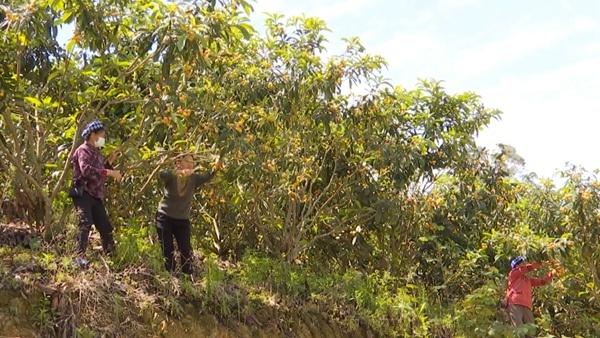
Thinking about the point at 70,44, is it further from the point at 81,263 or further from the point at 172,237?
the point at 172,237

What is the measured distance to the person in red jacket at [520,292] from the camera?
8094 mm

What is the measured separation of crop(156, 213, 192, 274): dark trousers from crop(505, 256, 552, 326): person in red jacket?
13.7 ft

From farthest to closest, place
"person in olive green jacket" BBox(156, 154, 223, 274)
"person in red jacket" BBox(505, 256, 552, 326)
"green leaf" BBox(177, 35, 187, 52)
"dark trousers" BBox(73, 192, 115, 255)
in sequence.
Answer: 1. "person in red jacket" BBox(505, 256, 552, 326)
2. "person in olive green jacket" BBox(156, 154, 223, 274)
3. "dark trousers" BBox(73, 192, 115, 255)
4. "green leaf" BBox(177, 35, 187, 52)

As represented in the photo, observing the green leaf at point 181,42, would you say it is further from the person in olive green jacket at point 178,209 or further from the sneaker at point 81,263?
the sneaker at point 81,263

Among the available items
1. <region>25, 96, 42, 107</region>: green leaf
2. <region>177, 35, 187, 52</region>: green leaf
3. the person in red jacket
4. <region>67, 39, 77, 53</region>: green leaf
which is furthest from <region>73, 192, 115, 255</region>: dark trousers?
the person in red jacket

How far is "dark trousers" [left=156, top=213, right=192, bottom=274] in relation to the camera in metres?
5.98

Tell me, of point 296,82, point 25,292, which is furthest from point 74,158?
point 296,82

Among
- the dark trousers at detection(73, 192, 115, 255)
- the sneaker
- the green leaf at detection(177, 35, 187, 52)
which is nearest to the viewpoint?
the green leaf at detection(177, 35, 187, 52)

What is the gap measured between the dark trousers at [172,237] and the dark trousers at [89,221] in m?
0.53

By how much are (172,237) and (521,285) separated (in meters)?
4.57

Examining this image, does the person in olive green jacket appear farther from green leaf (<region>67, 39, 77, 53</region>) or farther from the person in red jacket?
the person in red jacket

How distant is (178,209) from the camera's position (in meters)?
6.00

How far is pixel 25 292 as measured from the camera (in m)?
4.67

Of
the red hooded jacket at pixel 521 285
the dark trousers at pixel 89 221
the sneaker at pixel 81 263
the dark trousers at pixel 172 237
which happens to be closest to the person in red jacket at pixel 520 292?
the red hooded jacket at pixel 521 285
